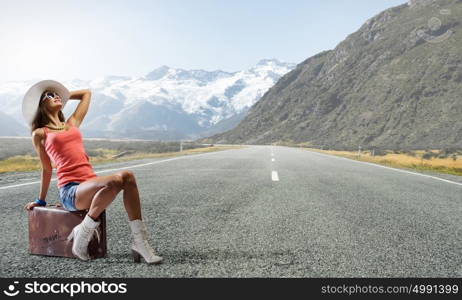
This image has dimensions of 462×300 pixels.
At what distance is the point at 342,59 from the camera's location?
455 ft

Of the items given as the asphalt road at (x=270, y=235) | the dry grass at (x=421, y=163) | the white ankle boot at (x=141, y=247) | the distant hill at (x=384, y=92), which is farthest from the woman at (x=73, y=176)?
the distant hill at (x=384, y=92)

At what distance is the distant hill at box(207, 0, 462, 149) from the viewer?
77000 millimetres

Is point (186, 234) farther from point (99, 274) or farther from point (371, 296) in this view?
point (371, 296)

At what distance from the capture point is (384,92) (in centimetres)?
9400

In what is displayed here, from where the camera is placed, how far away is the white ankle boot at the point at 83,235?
3309 mm

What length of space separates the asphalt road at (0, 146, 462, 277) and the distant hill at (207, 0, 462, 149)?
63.0 m

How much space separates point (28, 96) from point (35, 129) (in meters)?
0.30

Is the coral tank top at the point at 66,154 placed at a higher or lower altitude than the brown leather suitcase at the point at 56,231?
higher

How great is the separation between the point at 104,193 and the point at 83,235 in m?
0.40

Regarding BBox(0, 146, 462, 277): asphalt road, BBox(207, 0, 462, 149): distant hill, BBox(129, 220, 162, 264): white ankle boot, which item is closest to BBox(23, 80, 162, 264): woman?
BBox(129, 220, 162, 264): white ankle boot

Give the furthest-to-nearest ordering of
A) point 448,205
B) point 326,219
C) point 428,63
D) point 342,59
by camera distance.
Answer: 1. point 342,59
2. point 428,63
3. point 448,205
4. point 326,219

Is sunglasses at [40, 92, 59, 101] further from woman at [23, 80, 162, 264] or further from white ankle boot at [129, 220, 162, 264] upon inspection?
white ankle boot at [129, 220, 162, 264]

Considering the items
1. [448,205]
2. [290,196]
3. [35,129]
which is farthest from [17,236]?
[448,205]

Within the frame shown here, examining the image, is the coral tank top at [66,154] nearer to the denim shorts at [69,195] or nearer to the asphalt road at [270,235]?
the denim shorts at [69,195]
